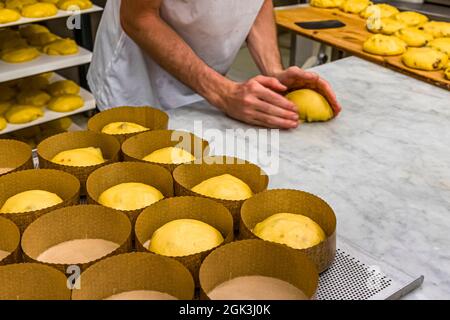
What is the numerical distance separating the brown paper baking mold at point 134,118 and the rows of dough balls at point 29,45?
159 centimetres

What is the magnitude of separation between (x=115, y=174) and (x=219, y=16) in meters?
0.84

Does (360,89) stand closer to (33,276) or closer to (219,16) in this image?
(219,16)

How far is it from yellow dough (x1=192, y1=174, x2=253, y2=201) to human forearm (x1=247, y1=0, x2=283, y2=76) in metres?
0.83

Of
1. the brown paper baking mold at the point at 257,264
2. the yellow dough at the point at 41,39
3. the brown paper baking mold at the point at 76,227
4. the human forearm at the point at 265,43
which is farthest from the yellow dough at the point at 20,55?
the brown paper baking mold at the point at 257,264

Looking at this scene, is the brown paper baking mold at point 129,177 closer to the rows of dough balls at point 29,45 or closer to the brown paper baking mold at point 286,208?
the brown paper baking mold at point 286,208

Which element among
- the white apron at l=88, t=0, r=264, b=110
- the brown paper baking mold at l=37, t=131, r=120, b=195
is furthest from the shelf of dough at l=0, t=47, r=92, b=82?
the brown paper baking mold at l=37, t=131, r=120, b=195

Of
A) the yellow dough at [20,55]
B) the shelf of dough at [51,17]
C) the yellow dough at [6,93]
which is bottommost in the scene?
the yellow dough at [6,93]

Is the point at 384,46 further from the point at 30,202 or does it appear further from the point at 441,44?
the point at 30,202

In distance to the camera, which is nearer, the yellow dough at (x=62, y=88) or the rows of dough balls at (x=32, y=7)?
the rows of dough balls at (x=32, y=7)

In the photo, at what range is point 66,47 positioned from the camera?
3.05 metres

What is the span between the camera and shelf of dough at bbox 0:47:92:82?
282 centimetres

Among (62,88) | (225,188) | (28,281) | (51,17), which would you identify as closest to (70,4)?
(51,17)

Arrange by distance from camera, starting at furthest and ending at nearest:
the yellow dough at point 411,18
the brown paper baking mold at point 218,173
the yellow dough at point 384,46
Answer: the yellow dough at point 411,18, the yellow dough at point 384,46, the brown paper baking mold at point 218,173

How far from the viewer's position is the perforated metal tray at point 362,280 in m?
1.01
